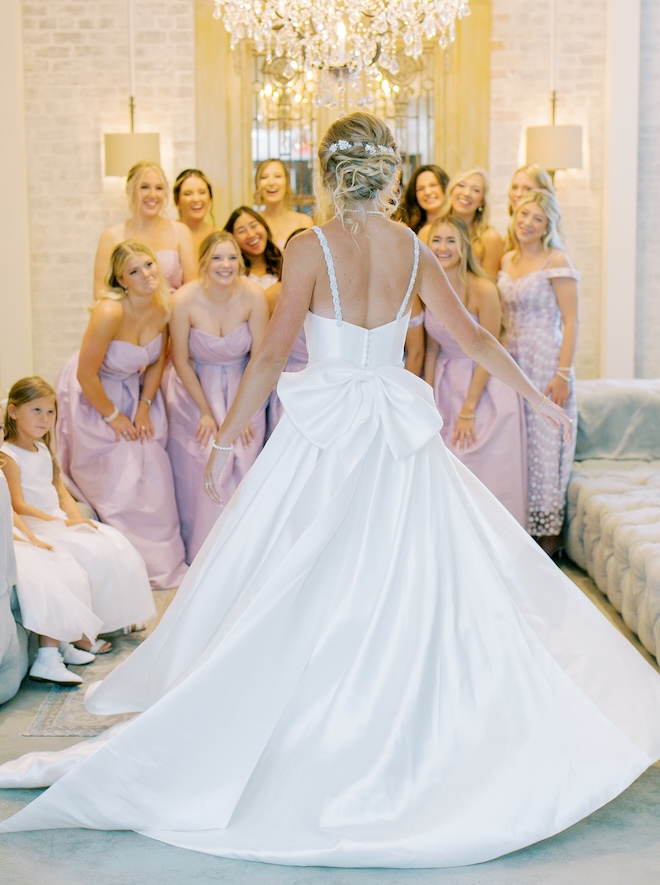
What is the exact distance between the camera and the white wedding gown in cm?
256

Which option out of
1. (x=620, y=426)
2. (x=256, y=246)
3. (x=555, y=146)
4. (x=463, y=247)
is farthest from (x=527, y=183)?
(x=555, y=146)

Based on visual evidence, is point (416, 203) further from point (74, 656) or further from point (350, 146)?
point (350, 146)

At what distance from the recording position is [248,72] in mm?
7984

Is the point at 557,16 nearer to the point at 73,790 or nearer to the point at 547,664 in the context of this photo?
the point at 547,664

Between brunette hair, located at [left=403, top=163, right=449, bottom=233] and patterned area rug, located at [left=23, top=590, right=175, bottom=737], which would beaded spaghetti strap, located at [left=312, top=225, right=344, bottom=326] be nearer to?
patterned area rug, located at [left=23, top=590, right=175, bottom=737]

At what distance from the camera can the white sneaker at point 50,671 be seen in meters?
3.74

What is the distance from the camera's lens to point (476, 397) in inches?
204

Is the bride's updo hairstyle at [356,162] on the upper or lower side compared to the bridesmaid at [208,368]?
upper

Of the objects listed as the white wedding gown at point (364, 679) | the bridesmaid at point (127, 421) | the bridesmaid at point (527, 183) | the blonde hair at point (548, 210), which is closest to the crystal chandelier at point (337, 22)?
the bridesmaid at point (527, 183)

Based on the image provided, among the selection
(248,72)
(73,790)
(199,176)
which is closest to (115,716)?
(73,790)

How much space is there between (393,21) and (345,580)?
3919 mm

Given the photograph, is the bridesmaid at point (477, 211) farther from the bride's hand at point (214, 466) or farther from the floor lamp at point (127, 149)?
the bride's hand at point (214, 466)

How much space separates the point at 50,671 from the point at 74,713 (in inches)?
11.6

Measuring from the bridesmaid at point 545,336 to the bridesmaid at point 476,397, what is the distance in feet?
0.26
